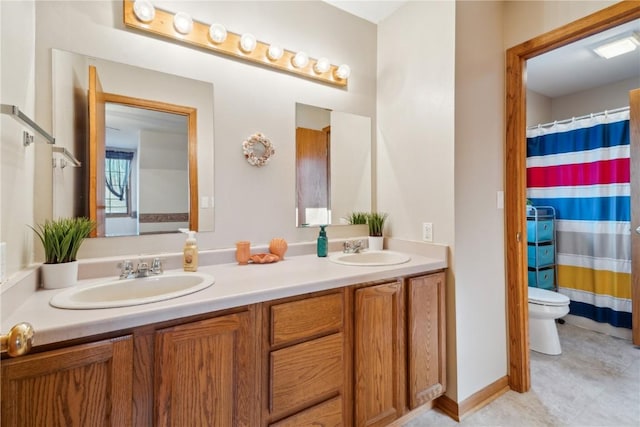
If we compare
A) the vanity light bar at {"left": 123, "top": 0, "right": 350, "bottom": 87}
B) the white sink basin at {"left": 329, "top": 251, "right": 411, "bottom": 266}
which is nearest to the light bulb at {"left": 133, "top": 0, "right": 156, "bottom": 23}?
the vanity light bar at {"left": 123, "top": 0, "right": 350, "bottom": 87}

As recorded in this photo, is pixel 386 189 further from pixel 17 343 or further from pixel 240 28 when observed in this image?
pixel 17 343

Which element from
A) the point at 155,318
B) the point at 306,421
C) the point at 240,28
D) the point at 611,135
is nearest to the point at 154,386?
the point at 155,318

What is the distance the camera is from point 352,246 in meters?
1.94

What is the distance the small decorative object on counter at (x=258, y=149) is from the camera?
1.68 meters

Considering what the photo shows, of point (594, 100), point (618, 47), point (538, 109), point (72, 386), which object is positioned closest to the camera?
point (72, 386)

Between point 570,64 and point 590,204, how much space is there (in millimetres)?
1363

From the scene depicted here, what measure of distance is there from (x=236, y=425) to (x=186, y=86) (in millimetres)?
1550

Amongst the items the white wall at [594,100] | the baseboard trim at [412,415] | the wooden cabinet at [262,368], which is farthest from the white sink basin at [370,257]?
the white wall at [594,100]

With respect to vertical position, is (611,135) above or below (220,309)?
above

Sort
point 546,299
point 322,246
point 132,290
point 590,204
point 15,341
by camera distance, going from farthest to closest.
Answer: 1. point 590,204
2. point 546,299
3. point 322,246
4. point 132,290
5. point 15,341

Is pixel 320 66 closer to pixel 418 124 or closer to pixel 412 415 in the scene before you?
pixel 418 124

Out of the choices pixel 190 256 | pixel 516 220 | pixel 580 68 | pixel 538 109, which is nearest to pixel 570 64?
pixel 580 68

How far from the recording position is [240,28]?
1.67 m

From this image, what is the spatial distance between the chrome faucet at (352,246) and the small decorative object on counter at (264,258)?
1.61 feet
